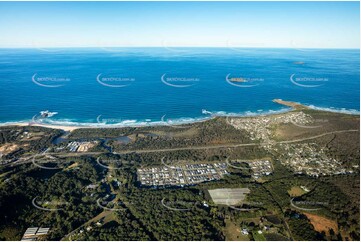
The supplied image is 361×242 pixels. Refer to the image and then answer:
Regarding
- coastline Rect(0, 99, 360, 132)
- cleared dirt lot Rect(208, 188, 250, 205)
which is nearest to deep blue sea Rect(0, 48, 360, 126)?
coastline Rect(0, 99, 360, 132)

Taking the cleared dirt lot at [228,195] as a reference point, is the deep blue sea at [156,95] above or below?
above

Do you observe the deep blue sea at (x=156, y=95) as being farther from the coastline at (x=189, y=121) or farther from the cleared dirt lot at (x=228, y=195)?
the cleared dirt lot at (x=228, y=195)

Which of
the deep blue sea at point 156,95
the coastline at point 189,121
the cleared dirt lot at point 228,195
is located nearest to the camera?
the cleared dirt lot at point 228,195

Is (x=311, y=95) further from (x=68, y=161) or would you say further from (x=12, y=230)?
(x=12, y=230)

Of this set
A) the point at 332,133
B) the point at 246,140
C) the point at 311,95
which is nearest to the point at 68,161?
the point at 246,140

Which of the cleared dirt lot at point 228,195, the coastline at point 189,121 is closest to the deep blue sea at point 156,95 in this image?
the coastline at point 189,121

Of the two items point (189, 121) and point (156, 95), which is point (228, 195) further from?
point (156, 95)

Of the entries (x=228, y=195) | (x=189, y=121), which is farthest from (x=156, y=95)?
(x=228, y=195)

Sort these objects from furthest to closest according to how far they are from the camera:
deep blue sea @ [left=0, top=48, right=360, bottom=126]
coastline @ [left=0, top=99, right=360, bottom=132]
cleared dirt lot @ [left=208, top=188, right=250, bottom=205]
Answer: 1. deep blue sea @ [left=0, top=48, right=360, bottom=126]
2. coastline @ [left=0, top=99, right=360, bottom=132]
3. cleared dirt lot @ [left=208, top=188, right=250, bottom=205]

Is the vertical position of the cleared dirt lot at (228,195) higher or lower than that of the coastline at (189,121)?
lower

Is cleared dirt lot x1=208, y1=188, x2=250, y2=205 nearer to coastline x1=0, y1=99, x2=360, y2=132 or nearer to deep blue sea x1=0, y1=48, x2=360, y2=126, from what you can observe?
coastline x1=0, y1=99, x2=360, y2=132

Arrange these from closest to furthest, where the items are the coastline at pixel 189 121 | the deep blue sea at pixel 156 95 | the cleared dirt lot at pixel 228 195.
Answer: the cleared dirt lot at pixel 228 195 < the coastline at pixel 189 121 < the deep blue sea at pixel 156 95

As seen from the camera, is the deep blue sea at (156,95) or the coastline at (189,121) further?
the deep blue sea at (156,95)
